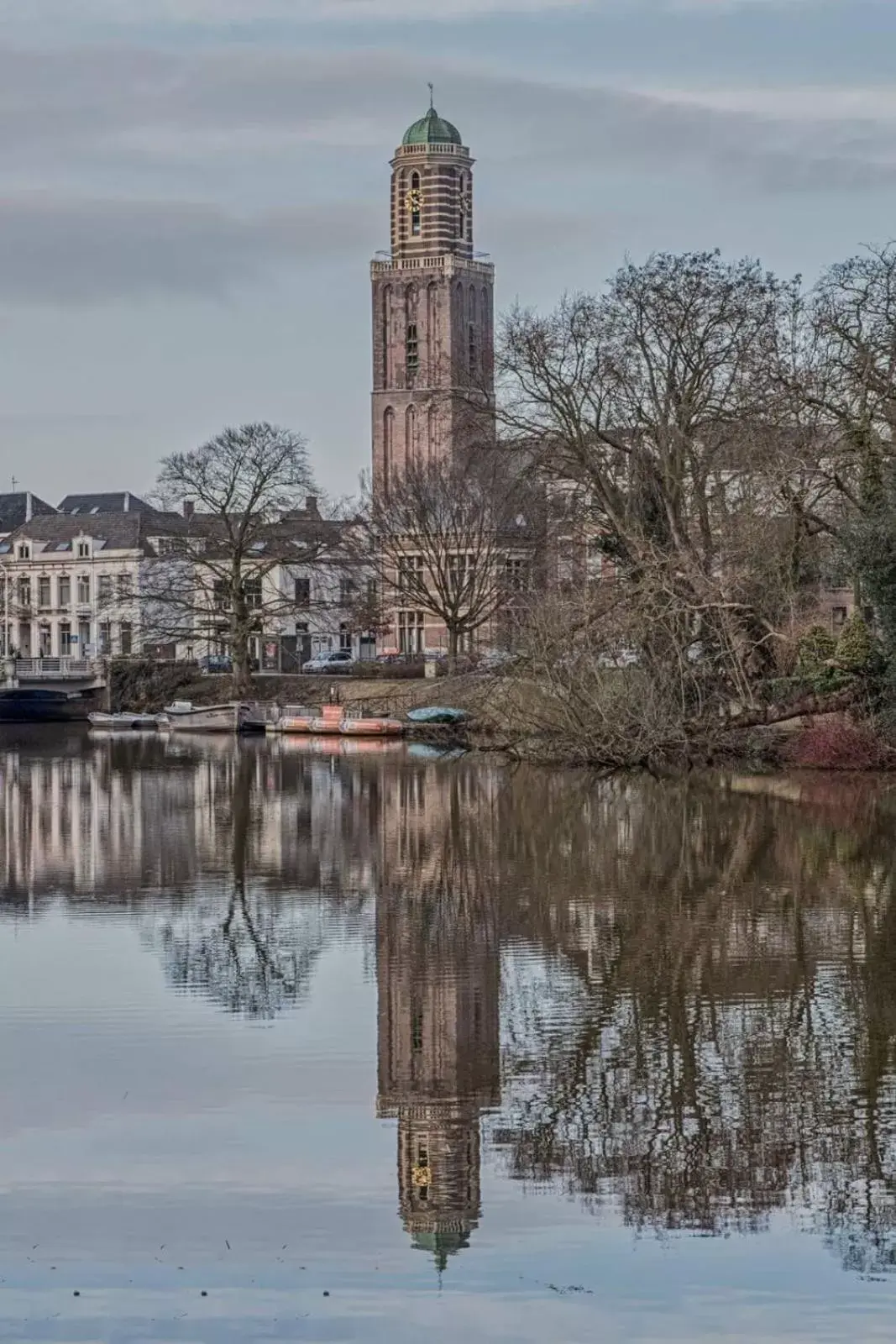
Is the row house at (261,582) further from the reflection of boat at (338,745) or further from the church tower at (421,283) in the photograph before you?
the church tower at (421,283)

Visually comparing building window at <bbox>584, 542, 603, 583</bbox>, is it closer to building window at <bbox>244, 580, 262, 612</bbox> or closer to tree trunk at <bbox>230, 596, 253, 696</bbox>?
tree trunk at <bbox>230, 596, 253, 696</bbox>

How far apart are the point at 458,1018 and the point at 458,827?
1406 cm

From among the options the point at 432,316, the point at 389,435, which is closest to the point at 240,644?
the point at 389,435

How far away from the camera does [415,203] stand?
11475cm

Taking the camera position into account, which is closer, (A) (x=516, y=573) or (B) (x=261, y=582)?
(A) (x=516, y=573)

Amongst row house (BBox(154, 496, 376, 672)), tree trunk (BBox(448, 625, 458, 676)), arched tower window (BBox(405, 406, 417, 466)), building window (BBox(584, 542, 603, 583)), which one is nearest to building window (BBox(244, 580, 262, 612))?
row house (BBox(154, 496, 376, 672))

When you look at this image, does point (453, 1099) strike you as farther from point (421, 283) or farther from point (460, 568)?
point (421, 283)

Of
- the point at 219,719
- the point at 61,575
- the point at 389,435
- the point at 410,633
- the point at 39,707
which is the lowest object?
the point at 219,719

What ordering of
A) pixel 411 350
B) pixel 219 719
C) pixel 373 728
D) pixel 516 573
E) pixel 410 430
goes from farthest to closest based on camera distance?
1. pixel 411 350
2. pixel 410 430
3. pixel 219 719
4. pixel 516 573
5. pixel 373 728

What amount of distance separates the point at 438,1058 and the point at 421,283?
103713 mm

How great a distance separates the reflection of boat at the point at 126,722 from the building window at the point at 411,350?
47.5 metres

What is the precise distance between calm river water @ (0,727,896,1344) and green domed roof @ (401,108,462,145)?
3737 inches

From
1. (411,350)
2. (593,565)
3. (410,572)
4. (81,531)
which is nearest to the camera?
(593,565)

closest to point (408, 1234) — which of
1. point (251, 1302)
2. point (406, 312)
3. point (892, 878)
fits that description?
point (251, 1302)
